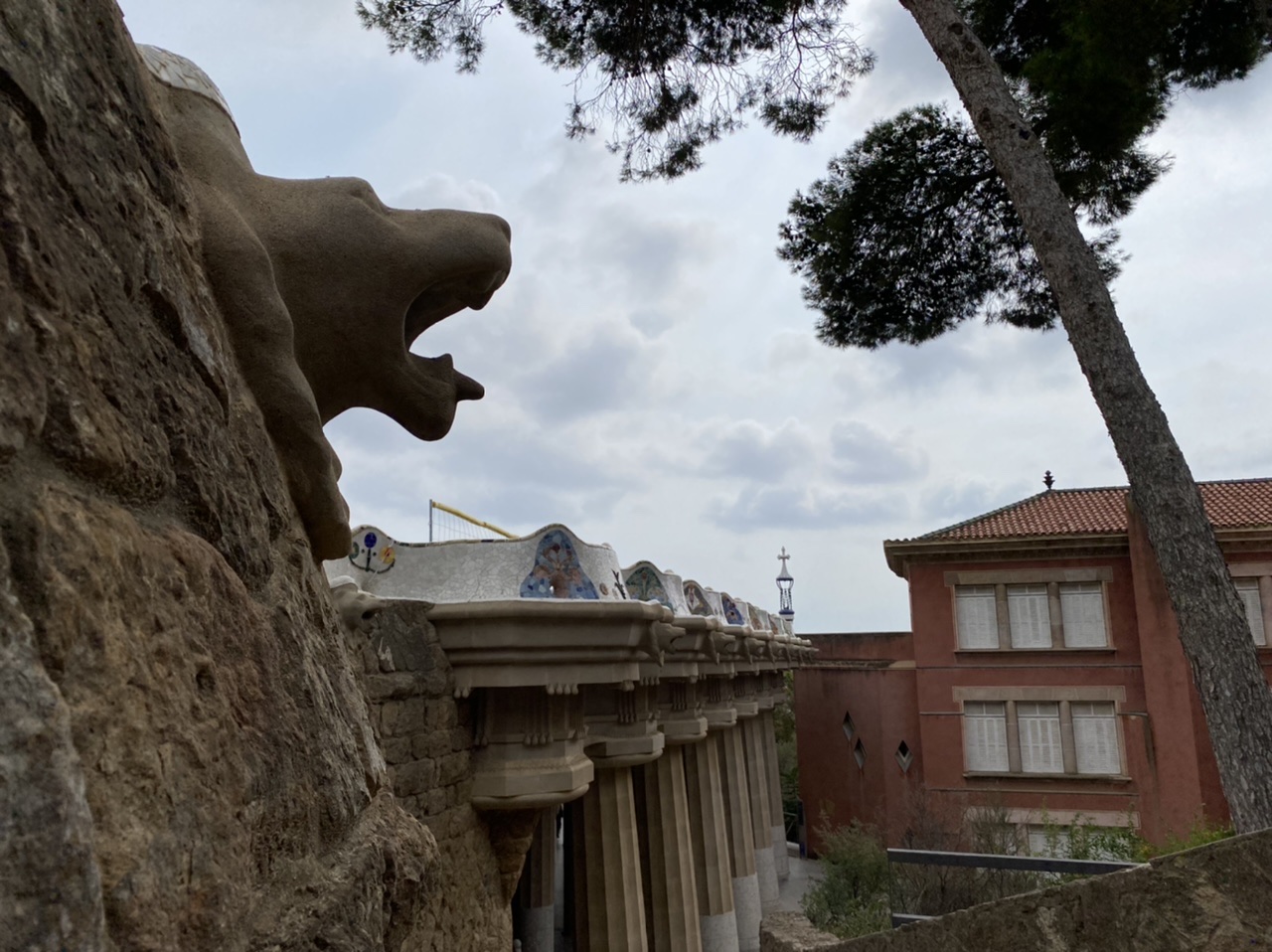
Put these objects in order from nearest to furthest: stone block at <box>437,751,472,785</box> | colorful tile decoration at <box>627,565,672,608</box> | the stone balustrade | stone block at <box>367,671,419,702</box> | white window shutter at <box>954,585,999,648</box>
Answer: stone block at <box>367,671,419,702</box>, the stone balustrade, stone block at <box>437,751,472,785</box>, colorful tile decoration at <box>627,565,672,608</box>, white window shutter at <box>954,585,999,648</box>

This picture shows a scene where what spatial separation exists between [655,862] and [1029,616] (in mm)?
10671

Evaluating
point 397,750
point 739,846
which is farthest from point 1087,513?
point 397,750

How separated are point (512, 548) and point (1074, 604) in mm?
14773

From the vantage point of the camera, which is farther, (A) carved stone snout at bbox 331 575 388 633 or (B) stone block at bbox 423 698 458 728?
(B) stone block at bbox 423 698 458 728

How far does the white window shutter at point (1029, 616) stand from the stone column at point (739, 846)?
260 inches

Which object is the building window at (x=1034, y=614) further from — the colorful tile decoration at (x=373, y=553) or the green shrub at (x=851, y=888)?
the colorful tile decoration at (x=373, y=553)

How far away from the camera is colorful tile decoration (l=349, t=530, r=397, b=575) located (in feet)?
15.3

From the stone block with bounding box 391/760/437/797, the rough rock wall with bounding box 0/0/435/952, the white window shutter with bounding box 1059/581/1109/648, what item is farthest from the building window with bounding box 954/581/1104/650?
the rough rock wall with bounding box 0/0/435/952

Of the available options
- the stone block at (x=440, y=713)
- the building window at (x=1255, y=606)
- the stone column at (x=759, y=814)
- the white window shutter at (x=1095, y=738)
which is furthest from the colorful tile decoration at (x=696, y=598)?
the building window at (x=1255, y=606)

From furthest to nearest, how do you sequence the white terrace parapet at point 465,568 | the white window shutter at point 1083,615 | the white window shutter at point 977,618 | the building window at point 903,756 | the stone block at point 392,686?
the building window at point 903,756 → the white window shutter at point 977,618 → the white window shutter at point 1083,615 → the white terrace parapet at point 465,568 → the stone block at point 392,686

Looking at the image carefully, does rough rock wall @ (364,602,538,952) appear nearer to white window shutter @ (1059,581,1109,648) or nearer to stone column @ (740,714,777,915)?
stone column @ (740,714,777,915)

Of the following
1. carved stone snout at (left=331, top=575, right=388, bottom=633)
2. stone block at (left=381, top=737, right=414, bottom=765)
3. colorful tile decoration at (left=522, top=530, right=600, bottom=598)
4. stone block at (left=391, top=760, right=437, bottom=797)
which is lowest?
stone block at (left=391, top=760, right=437, bottom=797)

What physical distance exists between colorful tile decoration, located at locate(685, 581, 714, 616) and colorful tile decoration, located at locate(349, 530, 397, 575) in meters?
4.69

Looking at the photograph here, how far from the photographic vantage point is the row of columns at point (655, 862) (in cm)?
699
